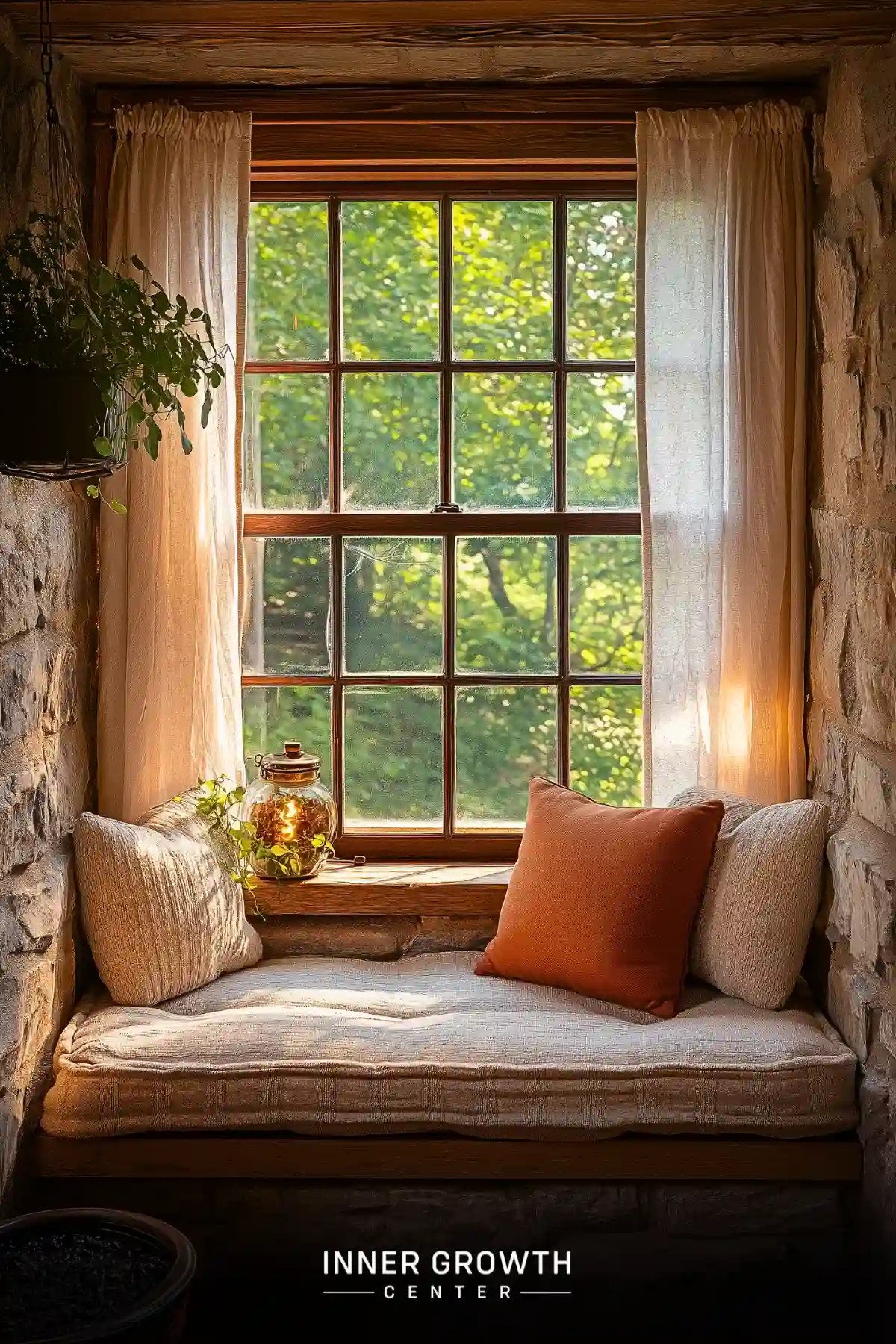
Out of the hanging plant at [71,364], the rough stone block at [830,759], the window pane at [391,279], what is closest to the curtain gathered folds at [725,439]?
the rough stone block at [830,759]

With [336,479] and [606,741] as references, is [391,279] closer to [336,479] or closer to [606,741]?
[336,479]

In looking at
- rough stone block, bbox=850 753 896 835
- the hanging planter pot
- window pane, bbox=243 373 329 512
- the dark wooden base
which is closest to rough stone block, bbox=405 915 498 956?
the dark wooden base

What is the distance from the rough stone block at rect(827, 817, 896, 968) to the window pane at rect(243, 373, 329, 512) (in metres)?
1.47

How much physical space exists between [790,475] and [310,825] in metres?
1.36

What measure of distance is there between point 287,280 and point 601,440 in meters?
0.86

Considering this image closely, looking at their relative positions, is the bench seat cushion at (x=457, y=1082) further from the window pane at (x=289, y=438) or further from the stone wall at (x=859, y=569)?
the window pane at (x=289, y=438)

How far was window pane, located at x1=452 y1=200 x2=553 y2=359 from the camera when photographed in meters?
3.30

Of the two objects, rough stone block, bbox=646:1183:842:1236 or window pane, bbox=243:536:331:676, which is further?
window pane, bbox=243:536:331:676

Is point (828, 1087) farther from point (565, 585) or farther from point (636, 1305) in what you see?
point (565, 585)

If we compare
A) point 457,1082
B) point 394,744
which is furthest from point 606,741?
point 457,1082

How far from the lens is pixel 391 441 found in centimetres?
335

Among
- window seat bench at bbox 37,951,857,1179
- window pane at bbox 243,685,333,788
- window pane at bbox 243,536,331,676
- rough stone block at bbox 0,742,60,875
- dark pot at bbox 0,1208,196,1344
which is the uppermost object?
window pane at bbox 243,536,331,676

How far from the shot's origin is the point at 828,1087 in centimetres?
257

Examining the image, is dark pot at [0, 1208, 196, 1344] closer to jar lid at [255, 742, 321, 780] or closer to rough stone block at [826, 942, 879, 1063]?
jar lid at [255, 742, 321, 780]
